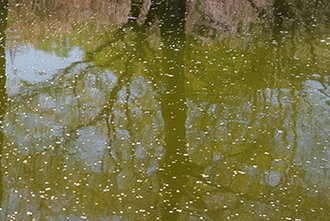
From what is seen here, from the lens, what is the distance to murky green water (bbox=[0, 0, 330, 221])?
5.30 meters

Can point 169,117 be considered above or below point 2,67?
below

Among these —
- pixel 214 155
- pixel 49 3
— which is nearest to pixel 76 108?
pixel 214 155

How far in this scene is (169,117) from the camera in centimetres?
704

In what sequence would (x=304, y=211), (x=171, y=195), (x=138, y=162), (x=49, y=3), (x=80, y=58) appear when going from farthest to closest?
(x=49, y=3) < (x=80, y=58) < (x=138, y=162) < (x=171, y=195) < (x=304, y=211)

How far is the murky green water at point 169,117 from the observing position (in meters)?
5.30

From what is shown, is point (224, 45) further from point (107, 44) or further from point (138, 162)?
point (138, 162)

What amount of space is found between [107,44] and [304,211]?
21.9 ft

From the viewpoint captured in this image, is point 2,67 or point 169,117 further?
point 2,67

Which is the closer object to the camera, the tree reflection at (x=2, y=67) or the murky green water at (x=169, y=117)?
the murky green water at (x=169, y=117)

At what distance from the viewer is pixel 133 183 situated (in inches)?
221

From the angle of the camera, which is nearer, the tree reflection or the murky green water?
the murky green water

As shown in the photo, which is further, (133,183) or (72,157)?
(72,157)

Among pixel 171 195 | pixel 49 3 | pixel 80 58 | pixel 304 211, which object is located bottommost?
pixel 304 211

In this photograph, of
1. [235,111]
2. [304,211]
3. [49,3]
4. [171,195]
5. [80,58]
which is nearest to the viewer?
[304,211]
